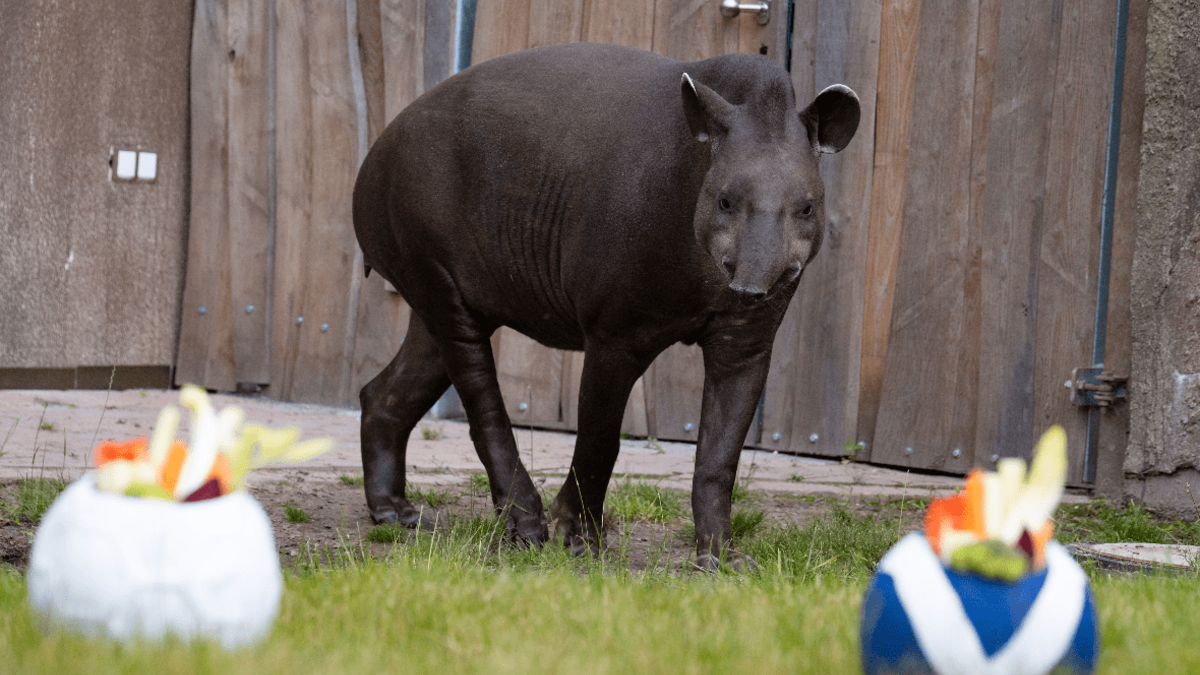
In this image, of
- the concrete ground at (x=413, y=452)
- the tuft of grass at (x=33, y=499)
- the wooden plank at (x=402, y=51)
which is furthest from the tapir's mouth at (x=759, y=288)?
the wooden plank at (x=402, y=51)

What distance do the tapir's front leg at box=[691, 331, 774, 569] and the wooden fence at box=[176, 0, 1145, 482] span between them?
198 centimetres

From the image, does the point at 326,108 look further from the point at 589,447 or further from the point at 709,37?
the point at 589,447

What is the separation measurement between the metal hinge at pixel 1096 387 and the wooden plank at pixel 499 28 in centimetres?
307

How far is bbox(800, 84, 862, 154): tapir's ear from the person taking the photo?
3258 millimetres

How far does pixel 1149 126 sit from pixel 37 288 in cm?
545

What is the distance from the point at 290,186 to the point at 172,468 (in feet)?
18.0

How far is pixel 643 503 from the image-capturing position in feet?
14.5

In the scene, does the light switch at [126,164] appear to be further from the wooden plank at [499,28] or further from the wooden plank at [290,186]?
the wooden plank at [499,28]

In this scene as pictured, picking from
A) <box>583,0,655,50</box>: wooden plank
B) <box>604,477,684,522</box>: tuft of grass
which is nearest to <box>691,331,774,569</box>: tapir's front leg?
<box>604,477,684,522</box>: tuft of grass

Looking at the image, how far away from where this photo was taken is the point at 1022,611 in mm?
1715

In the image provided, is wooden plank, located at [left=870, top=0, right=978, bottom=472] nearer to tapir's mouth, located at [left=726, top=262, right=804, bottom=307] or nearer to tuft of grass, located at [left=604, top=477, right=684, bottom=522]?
tuft of grass, located at [left=604, top=477, right=684, bottom=522]

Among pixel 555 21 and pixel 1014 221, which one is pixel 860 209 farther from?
pixel 555 21

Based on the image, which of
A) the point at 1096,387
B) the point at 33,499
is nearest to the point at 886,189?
the point at 1096,387

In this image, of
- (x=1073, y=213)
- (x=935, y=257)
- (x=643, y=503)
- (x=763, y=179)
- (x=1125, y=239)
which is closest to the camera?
(x=763, y=179)
